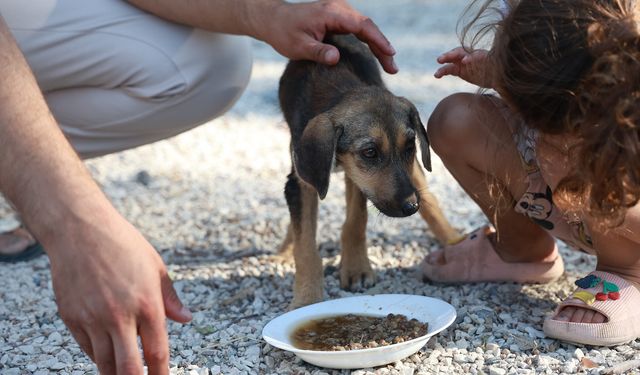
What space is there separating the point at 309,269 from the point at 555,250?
3.44 feet

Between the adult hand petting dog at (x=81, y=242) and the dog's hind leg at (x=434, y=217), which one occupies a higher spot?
the adult hand petting dog at (x=81, y=242)

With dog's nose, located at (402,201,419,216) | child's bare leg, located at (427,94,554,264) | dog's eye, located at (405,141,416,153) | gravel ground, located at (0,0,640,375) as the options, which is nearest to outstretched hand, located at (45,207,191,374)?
gravel ground, located at (0,0,640,375)

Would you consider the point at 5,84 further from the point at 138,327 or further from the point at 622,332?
the point at 622,332

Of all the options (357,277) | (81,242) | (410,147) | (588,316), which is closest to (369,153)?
(410,147)

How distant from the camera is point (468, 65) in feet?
9.98

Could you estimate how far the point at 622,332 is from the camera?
9.15 ft

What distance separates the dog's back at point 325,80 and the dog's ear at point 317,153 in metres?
0.15

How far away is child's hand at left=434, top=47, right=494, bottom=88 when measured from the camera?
285 cm

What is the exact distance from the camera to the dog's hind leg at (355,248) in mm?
3670

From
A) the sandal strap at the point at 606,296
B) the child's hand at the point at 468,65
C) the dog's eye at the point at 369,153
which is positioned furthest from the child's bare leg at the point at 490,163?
the sandal strap at the point at 606,296

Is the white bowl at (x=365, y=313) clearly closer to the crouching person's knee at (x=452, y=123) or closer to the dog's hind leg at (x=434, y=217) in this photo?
the crouching person's knee at (x=452, y=123)

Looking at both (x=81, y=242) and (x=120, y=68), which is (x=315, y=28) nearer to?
(x=120, y=68)

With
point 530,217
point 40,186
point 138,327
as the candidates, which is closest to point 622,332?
point 530,217

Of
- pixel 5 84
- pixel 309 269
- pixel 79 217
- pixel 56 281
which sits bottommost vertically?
pixel 309 269
